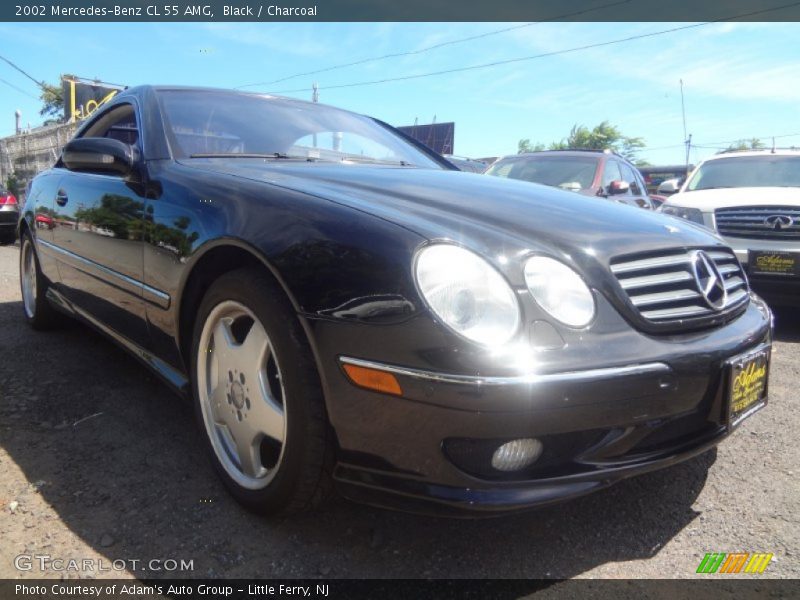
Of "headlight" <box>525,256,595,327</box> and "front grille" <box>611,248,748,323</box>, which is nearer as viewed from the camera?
"headlight" <box>525,256,595,327</box>

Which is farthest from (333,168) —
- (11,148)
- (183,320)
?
(11,148)

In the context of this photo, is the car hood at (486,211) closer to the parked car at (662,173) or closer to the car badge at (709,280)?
the car badge at (709,280)

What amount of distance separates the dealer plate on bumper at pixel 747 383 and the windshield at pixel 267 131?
5.79 ft

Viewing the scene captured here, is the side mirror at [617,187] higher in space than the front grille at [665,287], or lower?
higher

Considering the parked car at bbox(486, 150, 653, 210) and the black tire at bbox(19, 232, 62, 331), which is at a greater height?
the parked car at bbox(486, 150, 653, 210)

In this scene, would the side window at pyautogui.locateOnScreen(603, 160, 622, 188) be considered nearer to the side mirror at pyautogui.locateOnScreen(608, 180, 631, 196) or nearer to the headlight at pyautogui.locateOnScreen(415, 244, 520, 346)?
the side mirror at pyautogui.locateOnScreen(608, 180, 631, 196)

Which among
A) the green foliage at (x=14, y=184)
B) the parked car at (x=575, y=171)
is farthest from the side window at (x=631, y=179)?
the green foliage at (x=14, y=184)

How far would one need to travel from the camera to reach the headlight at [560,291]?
4.97 feet

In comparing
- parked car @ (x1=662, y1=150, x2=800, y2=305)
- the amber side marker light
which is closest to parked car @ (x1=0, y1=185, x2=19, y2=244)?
parked car @ (x1=662, y1=150, x2=800, y2=305)

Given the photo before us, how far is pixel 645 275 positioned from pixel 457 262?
24.2 inches

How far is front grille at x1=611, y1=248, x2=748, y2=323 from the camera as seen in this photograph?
166 cm

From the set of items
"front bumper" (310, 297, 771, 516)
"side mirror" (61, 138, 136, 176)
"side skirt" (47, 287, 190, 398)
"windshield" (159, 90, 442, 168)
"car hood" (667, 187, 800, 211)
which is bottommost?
"side skirt" (47, 287, 190, 398)

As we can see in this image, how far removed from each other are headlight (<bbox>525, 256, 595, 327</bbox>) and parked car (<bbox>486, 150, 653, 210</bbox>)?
5.09 metres

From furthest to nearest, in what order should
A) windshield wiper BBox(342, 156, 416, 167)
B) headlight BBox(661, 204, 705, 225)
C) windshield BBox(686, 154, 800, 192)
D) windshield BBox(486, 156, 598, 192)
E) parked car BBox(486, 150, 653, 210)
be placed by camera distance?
windshield BBox(486, 156, 598, 192), parked car BBox(486, 150, 653, 210), windshield BBox(686, 154, 800, 192), headlight BBox(661, 204, 705, 225), windshield wiper BBox(342, 156, 416, 167)
